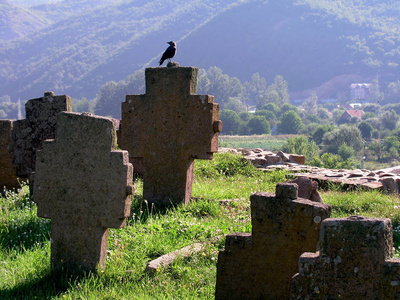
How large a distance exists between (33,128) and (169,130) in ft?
6.79

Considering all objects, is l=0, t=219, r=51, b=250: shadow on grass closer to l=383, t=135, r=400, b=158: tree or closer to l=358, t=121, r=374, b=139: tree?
l=383, t=135, r=400, b=158: tree

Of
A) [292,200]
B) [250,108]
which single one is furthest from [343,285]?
[250,108]

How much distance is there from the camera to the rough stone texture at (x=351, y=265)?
2561mm

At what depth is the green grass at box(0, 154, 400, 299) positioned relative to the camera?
403cm

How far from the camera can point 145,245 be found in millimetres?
4887

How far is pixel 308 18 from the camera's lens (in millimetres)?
185250

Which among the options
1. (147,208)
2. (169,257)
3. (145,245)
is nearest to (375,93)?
(147,208)

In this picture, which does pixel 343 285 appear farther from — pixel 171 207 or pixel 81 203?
pixel 171 207

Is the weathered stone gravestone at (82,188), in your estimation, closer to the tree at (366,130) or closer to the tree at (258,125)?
the tree at (366,130)

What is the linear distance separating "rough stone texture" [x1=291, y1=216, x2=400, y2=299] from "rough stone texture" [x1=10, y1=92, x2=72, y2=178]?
5.18 meters

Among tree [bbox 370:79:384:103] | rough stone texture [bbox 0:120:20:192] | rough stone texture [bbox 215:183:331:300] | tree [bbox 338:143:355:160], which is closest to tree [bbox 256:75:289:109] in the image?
tree [bbox 370:79:384:103]

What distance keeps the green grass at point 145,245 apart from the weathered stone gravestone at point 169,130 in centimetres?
38

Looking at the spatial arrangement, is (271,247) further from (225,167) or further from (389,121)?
(389,121)

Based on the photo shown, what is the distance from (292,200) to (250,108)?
466 ft
